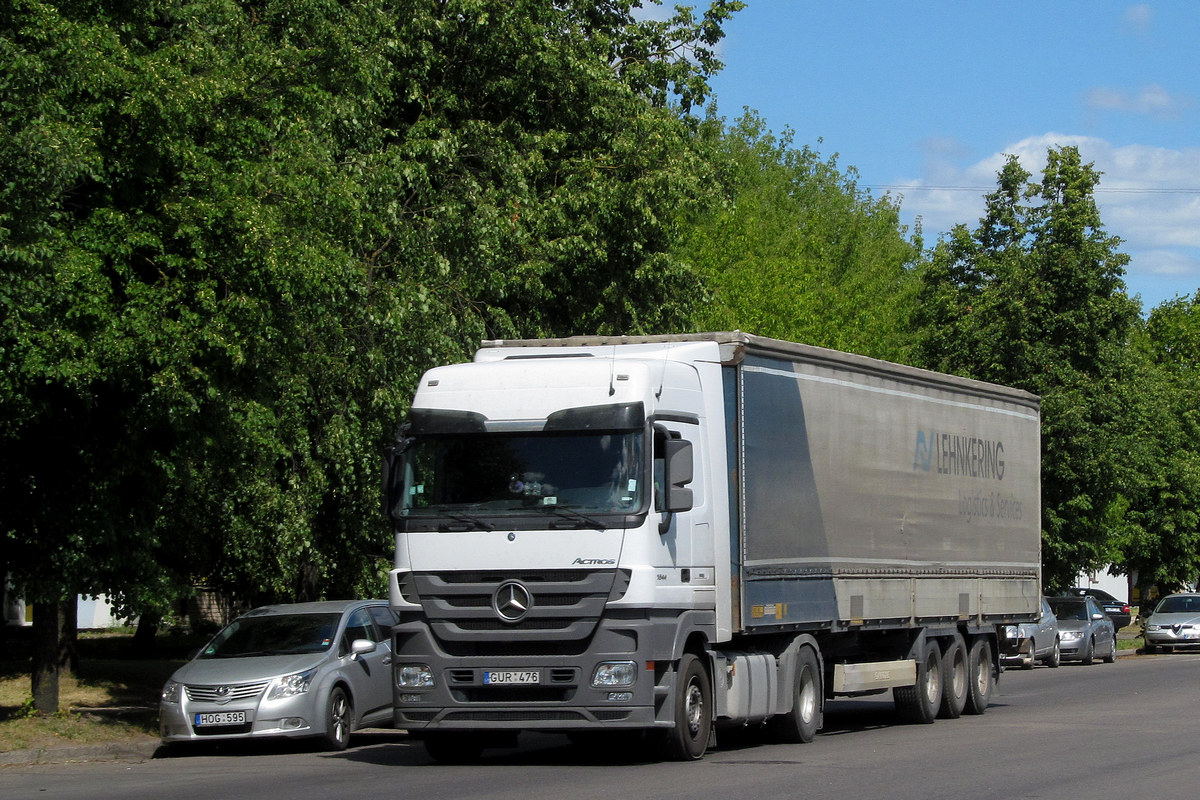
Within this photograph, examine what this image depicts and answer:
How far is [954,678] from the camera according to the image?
61.8 ft

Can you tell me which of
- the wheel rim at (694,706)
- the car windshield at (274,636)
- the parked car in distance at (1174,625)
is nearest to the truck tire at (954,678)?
the wheel rim at (694,706)

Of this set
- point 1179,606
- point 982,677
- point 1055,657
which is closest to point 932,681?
point 982,677

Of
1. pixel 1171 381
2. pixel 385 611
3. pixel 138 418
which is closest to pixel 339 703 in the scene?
pixel 385 611

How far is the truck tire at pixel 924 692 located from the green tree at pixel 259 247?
6969 millimetres

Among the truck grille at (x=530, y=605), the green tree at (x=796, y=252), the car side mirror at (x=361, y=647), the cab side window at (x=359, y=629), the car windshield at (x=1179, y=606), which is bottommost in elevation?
the car windshield at (x=1179, y=606)

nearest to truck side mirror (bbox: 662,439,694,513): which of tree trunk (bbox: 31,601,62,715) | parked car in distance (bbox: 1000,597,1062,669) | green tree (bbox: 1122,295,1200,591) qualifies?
tree trunk (bbox: 31,601,62,715)

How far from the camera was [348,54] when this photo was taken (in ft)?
58.8

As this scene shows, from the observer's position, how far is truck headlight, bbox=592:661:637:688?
41.7 feet

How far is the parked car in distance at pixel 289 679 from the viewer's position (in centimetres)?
1543

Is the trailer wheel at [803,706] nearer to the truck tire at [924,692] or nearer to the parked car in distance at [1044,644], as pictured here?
the truck tire at [924,692]

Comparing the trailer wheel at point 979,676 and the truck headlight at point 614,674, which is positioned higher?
the truck headlight at point 614,674

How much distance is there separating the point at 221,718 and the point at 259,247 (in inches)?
182

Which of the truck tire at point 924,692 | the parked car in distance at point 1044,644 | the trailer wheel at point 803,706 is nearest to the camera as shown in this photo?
the trailer wheel at point 803,706

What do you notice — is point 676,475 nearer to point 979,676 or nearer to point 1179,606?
point 979,676
